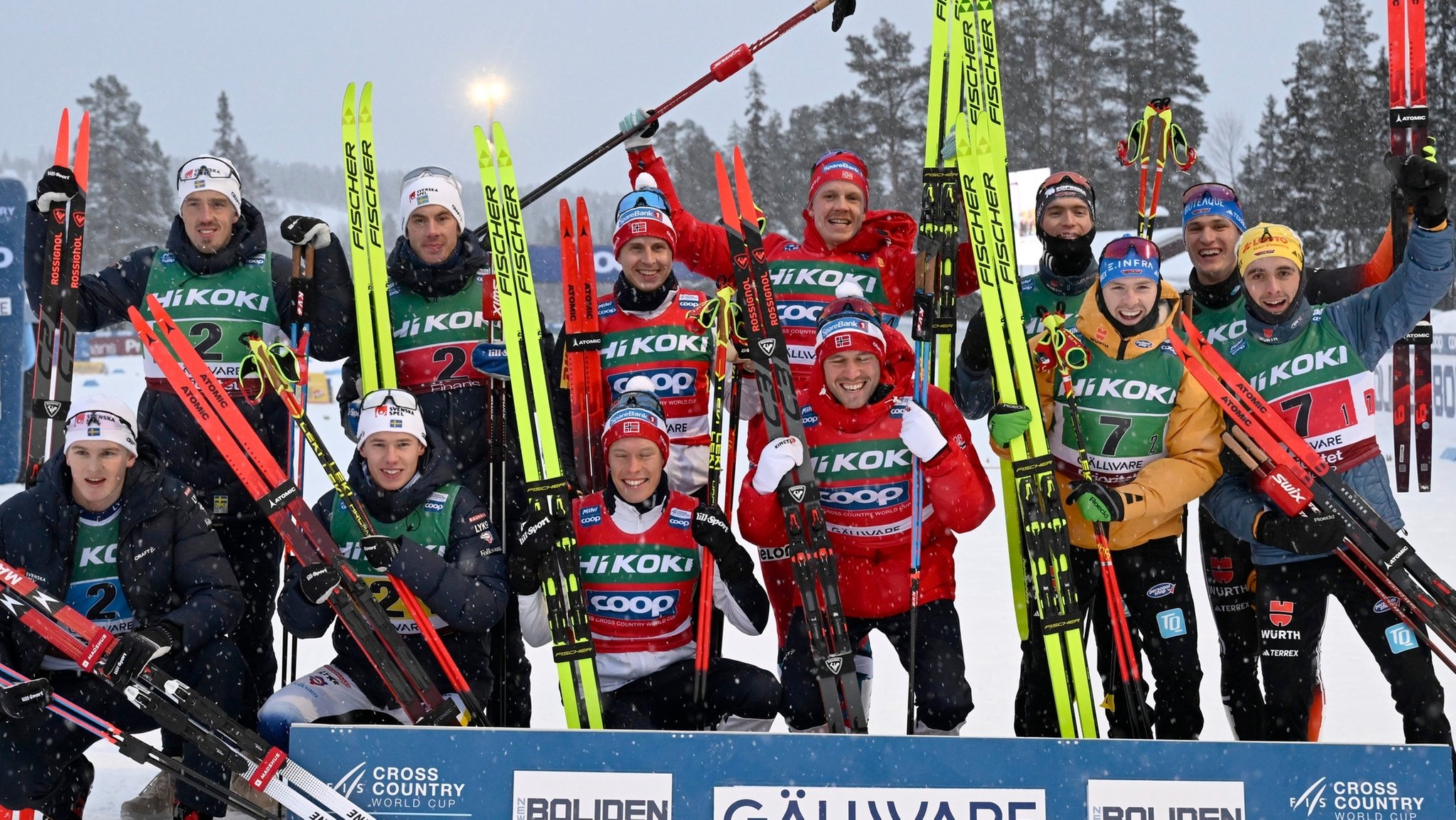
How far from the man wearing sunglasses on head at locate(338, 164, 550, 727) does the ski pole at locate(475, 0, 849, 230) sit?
34cm

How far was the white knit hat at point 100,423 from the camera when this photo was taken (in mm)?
3244

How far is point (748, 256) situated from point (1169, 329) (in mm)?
1280

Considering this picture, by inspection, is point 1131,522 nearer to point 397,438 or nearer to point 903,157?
point 397,438

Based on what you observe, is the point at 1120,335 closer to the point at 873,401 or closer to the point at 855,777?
the point at 873,401

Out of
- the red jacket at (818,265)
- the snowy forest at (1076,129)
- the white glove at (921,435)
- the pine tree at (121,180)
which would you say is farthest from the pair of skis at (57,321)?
the pine tree at (121,180)

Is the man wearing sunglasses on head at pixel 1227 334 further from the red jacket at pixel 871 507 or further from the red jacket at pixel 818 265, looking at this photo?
the red jacket at pixel 871 507

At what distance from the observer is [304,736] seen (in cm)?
282

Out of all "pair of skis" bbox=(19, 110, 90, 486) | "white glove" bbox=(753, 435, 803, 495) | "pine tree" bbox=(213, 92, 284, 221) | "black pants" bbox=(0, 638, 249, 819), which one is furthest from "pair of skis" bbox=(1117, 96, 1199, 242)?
"pine tree" bbox=(213, 92, 284, 221)

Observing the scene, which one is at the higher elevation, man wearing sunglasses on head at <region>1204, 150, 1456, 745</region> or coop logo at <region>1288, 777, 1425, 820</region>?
man wearing sunglasses on head at <region>1204, 150, 1456, 745</region>

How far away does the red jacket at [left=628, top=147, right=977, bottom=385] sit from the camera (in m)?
3.93

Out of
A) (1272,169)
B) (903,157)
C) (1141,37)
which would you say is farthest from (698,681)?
(1141,37)

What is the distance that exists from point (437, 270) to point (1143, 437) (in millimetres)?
2295

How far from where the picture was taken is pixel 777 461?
3252 millimetres

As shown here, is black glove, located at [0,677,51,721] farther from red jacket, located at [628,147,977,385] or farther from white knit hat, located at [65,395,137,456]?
red jacket, located at [628,147,977,385]
